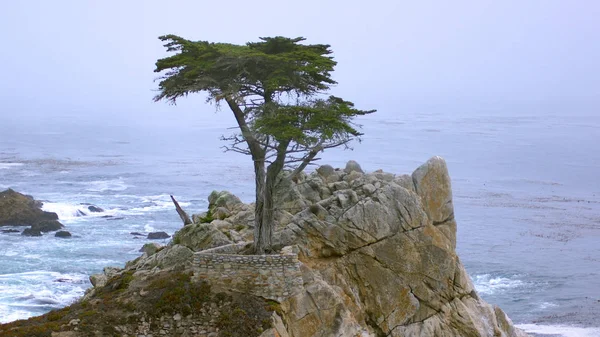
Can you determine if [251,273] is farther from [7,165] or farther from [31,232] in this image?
[7,165]

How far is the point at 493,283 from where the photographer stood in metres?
53.1

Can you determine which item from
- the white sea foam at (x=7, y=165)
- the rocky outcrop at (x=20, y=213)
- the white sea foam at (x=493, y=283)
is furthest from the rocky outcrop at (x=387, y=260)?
the white sea foam at (x=7, y=165)

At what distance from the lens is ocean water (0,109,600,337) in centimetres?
5009

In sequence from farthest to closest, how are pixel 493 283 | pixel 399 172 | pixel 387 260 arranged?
pixel 399 172
pixel 493 283
pixel 387 260

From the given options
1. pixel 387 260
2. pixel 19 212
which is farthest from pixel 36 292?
pixel 387 260

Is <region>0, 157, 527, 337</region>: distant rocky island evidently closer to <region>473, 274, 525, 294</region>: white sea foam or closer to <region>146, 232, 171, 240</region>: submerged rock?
<region>473, 274, 525, 294</region>: white sea foam

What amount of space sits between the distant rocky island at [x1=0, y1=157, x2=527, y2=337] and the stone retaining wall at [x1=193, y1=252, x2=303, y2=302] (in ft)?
0.10

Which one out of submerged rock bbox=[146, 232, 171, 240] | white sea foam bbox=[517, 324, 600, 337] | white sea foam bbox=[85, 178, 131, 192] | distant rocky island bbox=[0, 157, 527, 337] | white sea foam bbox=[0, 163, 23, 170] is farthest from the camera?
white sea foam bbox=[0, 163, 23, 170]

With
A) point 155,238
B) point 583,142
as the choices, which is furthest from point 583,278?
point 583,142

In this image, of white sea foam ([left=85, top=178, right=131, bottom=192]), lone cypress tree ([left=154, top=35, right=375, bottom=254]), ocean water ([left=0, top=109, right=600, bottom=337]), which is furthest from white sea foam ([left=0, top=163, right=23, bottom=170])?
lone cypress tree ([left=154, top=35, right=375, bottom=254])

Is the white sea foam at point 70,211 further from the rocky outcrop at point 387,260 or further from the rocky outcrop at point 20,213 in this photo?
the rocky outcrop at point 387,260

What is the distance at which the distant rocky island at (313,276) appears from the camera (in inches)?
933

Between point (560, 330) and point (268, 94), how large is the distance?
83.6 ft

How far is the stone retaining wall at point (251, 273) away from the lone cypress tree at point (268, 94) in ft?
5.43
